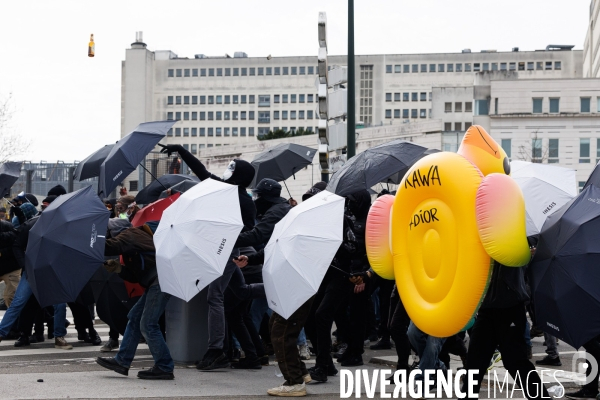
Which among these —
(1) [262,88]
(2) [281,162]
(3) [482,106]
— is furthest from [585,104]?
(1) [262,88]

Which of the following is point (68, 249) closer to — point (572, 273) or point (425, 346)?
point (425, 346)

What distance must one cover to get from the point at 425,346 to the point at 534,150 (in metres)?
66.8

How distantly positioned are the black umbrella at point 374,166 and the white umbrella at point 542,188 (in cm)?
164

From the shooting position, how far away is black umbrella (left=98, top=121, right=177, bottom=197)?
10.4m

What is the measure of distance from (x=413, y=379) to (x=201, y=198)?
8.18 ft

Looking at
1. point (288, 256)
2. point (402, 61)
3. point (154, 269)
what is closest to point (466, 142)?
point (288, 256)

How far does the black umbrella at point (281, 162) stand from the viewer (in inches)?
574

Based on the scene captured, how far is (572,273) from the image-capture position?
20.6 feet

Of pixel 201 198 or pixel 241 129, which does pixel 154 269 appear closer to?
pixel 201 198

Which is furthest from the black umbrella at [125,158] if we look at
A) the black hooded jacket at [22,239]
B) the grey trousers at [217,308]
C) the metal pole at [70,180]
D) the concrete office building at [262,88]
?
the concrete office building at [262,88]

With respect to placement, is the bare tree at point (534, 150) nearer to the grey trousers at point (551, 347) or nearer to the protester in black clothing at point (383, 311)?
the protester in black clothing at point (383, 311)

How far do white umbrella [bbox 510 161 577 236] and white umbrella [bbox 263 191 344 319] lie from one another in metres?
1.83

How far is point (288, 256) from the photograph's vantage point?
25.9 feet

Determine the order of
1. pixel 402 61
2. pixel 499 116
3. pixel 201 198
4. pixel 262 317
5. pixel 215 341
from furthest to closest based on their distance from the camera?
pixel 402 61 → pixel 499 116 → pixel 262 317 → pixel 215 341 → pixel 201 198
